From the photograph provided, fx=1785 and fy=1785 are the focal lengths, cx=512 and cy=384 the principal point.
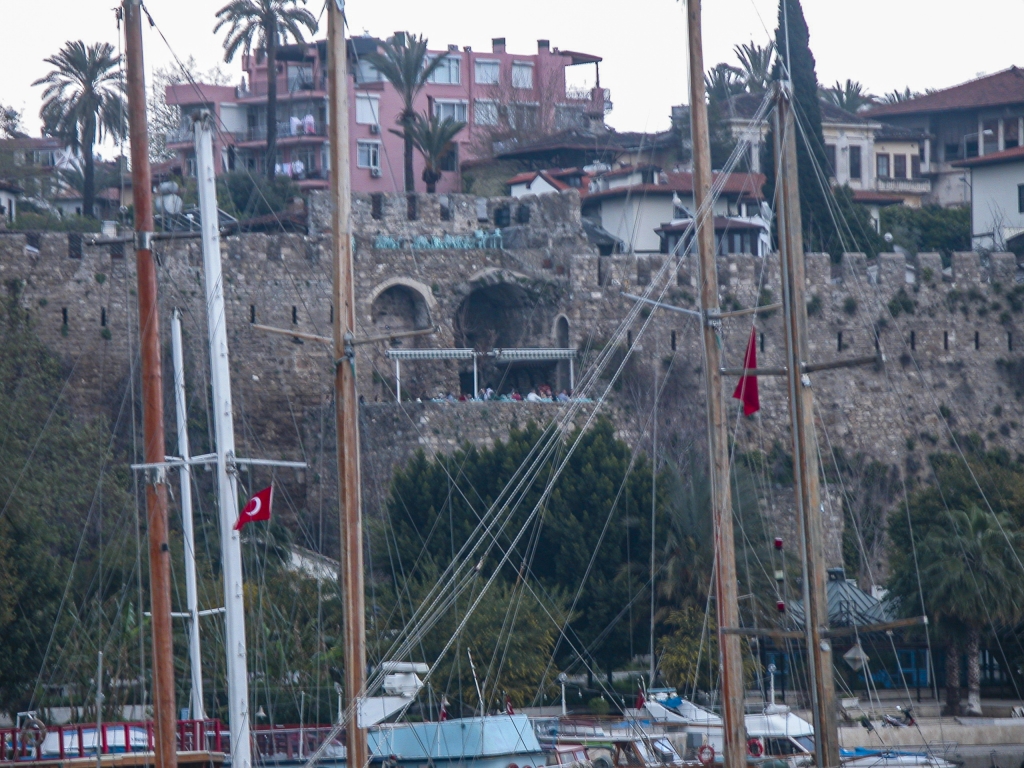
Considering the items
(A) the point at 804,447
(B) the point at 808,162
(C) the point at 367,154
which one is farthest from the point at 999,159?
(A) the point at 804,447

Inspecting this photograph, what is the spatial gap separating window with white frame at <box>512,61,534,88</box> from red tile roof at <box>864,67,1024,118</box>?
43.9 feet

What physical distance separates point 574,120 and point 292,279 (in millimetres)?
31393

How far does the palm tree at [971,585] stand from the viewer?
97.6ft

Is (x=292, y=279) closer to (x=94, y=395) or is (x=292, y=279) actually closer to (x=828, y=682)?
(x=94, y=395)

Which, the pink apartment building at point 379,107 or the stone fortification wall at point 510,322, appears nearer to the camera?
the stone fortification wall at point 510,322

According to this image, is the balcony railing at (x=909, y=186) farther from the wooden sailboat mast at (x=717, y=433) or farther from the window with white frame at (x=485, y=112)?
the wooden sailboat mast at (x=717, y=433)

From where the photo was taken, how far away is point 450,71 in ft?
227

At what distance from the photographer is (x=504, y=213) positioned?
46531 mm

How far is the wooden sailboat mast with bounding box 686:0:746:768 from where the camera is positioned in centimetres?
1833

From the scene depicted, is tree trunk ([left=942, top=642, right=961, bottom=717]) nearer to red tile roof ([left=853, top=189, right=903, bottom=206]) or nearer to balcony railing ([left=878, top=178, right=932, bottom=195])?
red tile roof ([left=853, top=189, right=903, bottom=206])

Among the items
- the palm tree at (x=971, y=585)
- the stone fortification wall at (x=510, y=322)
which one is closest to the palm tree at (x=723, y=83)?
the stone fortification wall at (x=510, y=322)

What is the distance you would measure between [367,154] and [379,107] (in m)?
2.88

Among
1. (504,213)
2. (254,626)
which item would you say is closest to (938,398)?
(504,213)

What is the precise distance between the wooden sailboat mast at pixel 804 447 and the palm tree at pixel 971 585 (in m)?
13.4
